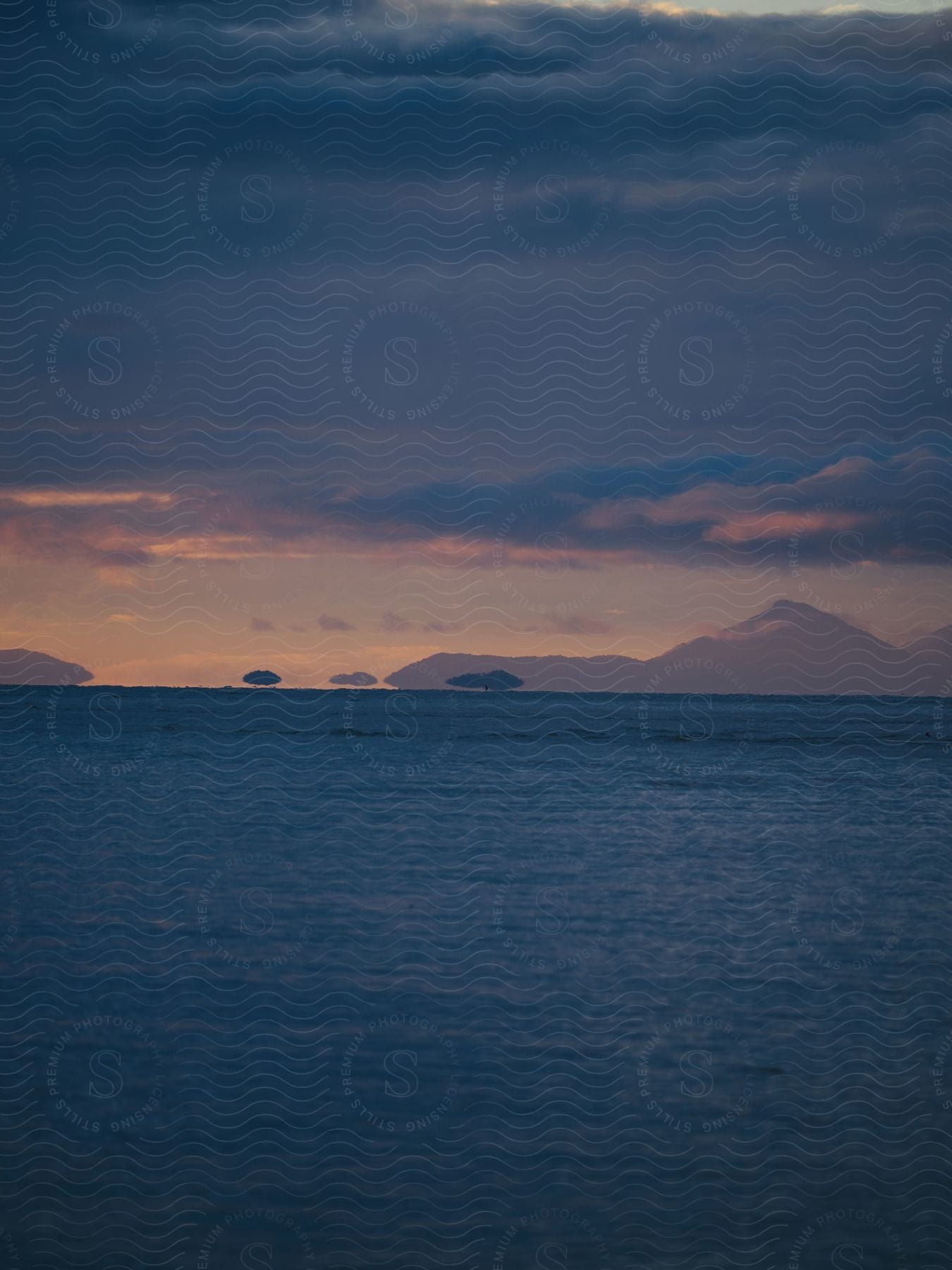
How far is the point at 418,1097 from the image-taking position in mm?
9977

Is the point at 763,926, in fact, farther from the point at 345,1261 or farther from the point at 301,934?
the point at 345,1261

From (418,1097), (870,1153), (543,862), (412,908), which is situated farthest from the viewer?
(543,862)

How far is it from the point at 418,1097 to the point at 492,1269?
2555 millimetres

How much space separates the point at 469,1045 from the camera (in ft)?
37.1

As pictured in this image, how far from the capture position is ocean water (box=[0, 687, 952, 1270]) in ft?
26.3

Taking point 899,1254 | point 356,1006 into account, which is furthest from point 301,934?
point 899,1254

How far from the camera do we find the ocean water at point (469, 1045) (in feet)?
26.3

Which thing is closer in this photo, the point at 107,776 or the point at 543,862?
the point at 543,862

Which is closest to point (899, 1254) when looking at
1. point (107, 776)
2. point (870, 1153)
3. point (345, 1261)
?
point (870, 1153)

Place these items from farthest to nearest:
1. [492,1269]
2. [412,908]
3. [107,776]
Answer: [107,776], [412,908], [492,1269]

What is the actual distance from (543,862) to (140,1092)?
12972 millimetres

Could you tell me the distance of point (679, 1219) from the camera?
8.15 metres

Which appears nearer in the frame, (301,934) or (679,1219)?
(679,1219)

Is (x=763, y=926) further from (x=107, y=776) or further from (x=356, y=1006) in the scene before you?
(x=107, y=776)
